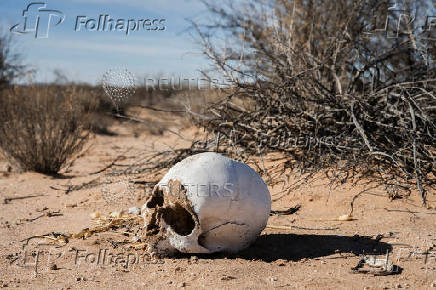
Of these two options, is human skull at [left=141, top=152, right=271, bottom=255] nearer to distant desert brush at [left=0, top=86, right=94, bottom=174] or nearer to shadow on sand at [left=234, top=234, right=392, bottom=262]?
shadow on sand at [left=234, top=234, right=392, bottom=262]

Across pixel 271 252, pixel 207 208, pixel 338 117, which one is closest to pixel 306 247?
pixel 271 252

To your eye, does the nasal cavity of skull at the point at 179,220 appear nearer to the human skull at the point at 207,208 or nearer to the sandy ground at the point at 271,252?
the human skull at the point at 207,208

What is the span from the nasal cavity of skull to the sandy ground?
22 centimetres

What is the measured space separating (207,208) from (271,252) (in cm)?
75

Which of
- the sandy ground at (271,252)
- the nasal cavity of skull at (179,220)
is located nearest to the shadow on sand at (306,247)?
the sandy ground at (271,252)

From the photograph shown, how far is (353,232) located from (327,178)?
50.9 inches

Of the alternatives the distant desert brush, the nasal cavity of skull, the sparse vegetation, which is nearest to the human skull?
the nasal cavity of skull

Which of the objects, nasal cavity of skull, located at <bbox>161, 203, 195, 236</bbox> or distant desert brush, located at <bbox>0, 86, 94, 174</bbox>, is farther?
distant desert brush, located at <bbox>0, 86, 94, 174</bbox>

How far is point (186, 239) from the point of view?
11.4 ft

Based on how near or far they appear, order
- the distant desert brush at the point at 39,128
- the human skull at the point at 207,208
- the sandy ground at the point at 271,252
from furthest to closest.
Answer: the distant desert brush at the point at 39,128 → the human skull at the point at 207,208 → the sandy ground at the point at 271,252

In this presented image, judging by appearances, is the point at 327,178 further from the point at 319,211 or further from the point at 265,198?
the point at 265,198

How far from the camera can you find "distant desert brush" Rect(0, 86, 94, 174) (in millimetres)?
7738

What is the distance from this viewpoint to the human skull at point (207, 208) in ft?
11.3

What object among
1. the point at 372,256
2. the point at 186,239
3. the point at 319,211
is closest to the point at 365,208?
the point at 319,211
